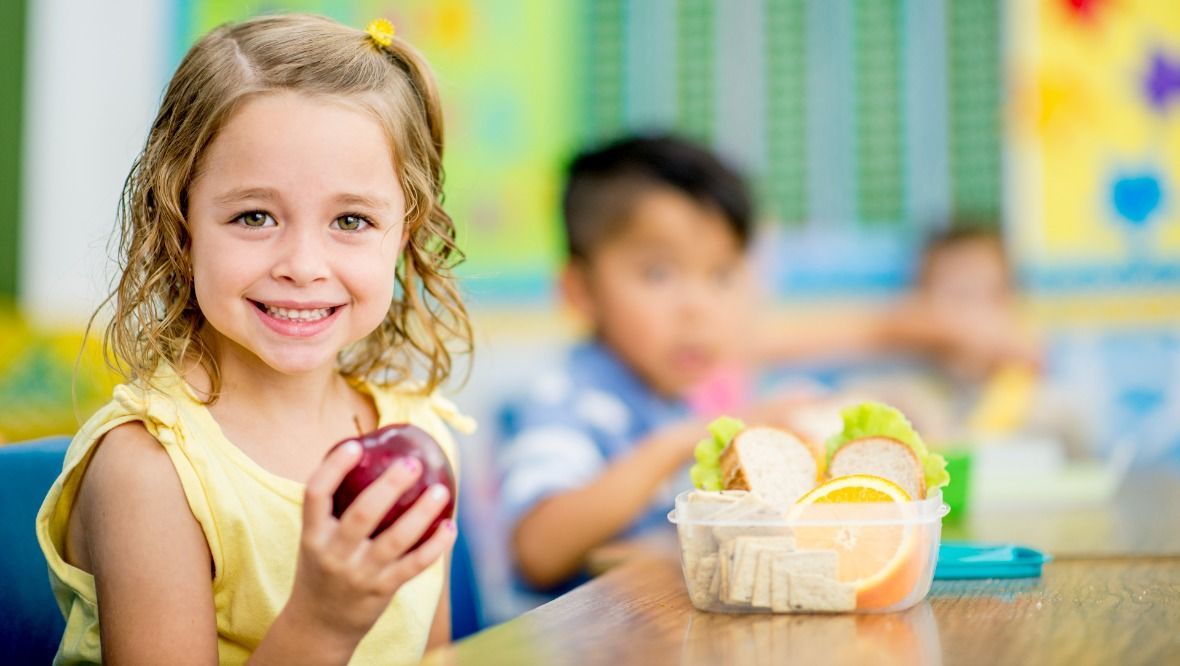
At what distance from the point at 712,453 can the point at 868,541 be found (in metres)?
0.14

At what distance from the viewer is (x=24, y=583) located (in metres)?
1.01

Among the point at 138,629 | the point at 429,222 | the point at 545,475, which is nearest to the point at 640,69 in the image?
the point at 545,475

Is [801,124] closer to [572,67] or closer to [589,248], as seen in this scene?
[572,67]

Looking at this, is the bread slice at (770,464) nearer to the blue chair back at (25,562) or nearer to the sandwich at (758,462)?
the sandwich at (758,462)

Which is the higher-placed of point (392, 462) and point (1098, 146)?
point (392, 462)

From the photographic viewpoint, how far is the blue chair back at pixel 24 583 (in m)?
1.00

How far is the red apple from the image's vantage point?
0.72 meters

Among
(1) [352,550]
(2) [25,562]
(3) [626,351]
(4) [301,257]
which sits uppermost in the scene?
(4) [301,257]

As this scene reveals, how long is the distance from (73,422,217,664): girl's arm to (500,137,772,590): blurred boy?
0.78 metres

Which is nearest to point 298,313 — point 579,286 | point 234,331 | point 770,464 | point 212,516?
point 234,331

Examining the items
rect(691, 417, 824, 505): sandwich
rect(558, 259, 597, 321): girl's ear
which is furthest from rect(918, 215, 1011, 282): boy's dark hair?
rect(691, 417, 824, 505): sandwich

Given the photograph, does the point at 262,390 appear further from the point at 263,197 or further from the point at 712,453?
the point at 712,453

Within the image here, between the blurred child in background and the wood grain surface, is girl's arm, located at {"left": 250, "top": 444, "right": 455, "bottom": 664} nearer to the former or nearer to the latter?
the wood grain surface

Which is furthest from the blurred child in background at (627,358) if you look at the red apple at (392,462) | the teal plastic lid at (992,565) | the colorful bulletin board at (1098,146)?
the colorful bulletin board at (1098,146)
